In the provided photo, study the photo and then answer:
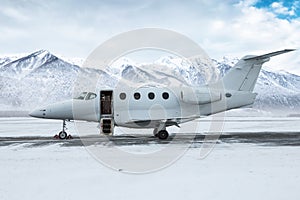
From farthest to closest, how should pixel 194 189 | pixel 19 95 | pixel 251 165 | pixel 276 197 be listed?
pixel 19 95 → pixel 251 165 → pixel 194 189 → pixel 276 197

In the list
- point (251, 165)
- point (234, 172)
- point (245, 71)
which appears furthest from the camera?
point (245, 71)

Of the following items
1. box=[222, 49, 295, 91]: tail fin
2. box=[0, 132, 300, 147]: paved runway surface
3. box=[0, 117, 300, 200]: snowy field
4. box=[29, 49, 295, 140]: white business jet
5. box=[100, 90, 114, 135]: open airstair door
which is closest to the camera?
box=[0, 117, 300, 200]: snowy field

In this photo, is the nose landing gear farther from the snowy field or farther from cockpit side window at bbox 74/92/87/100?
the snowy field

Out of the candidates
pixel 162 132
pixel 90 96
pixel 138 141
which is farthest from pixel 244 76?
pixel 90 96

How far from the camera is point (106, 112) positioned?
1830 centimetres

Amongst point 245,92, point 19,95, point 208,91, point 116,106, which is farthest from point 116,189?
point 19,95

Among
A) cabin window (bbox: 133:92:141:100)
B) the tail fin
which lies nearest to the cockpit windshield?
cabin window (bbox: 133:92:141:100)

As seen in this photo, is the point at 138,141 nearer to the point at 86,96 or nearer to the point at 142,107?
the point at 142,107

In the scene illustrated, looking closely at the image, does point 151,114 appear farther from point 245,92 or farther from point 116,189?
point 116,189

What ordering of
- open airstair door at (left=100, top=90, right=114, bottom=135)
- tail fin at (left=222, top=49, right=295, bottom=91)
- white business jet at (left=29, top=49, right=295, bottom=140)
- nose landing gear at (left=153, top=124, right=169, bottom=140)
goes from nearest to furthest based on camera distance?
open airstair door at (left=100, top=90, right=114, bottom=135), nose landing gear at (left=153, top=124, right=169, bottom=140), white business jet at (left=29, top=49, right=295, bottom=140), tail fin at (left=222, top=49, right=295, bottom=91)

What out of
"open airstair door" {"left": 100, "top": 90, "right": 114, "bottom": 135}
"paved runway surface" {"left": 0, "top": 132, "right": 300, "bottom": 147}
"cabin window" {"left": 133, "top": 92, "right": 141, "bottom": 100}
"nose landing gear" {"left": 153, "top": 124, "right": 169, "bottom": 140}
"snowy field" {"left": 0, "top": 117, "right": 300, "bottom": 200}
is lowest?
"snowy field" {"left": 0, "top": 117, "right": 300, "bottom": 200}

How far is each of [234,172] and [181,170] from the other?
1.46 metres

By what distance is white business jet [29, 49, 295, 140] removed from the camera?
17.5 meters

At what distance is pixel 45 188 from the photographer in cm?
670
